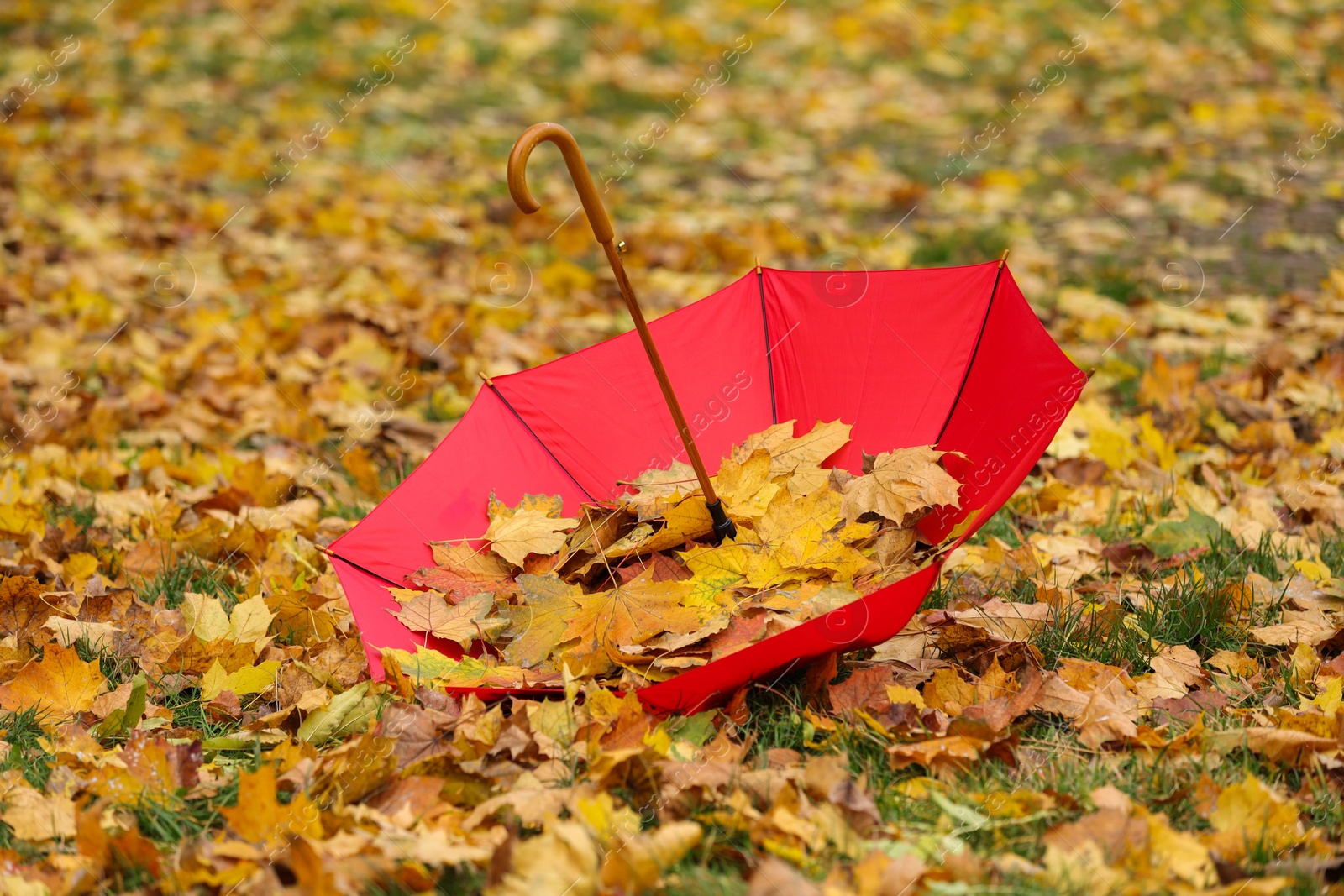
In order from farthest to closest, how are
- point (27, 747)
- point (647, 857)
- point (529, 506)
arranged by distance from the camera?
point (529, 506) < point (27, 747) < point (647, 857)

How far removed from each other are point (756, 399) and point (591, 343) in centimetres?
228

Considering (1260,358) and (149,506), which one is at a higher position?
(149,506)

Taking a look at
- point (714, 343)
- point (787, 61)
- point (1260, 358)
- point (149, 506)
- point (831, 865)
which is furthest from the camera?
point (787, 61)

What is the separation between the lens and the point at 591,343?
437 centimetres

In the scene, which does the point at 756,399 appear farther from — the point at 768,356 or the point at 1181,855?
the point at 1181,855

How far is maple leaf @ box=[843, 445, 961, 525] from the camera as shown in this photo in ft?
5.98

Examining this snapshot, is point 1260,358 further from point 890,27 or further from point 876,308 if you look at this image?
point 890,27

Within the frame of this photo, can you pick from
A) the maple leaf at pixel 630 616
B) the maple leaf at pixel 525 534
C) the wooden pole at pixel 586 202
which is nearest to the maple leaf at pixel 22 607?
the maple leaf at pixel 525 534

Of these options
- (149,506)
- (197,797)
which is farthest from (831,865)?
(149,506)

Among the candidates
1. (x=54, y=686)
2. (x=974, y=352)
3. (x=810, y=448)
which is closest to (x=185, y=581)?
(x=54, y=686)

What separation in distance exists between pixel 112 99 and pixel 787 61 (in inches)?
194

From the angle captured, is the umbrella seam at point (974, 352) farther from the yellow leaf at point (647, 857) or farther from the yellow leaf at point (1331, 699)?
the yellow leaf at point (647, 857)

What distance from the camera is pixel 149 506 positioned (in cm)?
278

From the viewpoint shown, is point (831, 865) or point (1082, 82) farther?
point (1082, 82)
